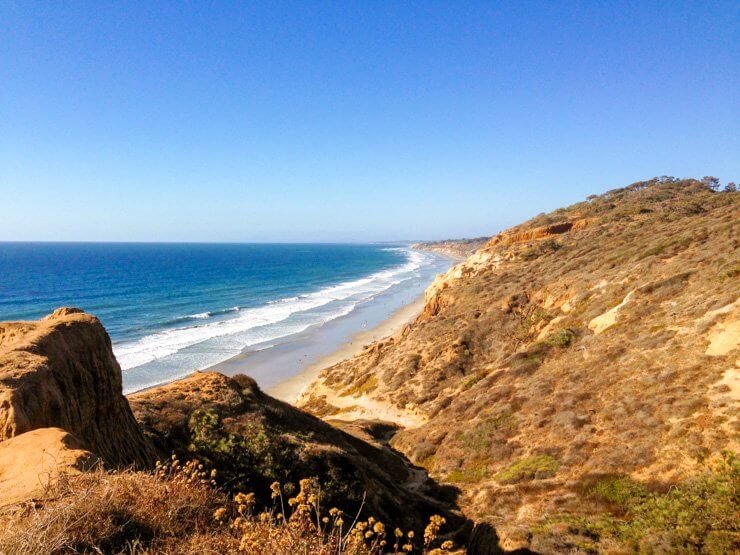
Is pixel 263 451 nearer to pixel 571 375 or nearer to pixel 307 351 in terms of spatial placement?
pixel 571 375

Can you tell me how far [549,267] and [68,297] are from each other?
81130 millimetres

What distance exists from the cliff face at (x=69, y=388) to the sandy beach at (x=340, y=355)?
83.0ft

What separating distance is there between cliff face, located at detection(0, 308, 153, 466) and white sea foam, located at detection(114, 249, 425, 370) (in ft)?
111

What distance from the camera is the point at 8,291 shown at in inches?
3359

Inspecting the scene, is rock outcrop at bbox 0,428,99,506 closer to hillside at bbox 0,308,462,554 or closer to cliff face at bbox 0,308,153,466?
hillside at bbox 0,308,462,554

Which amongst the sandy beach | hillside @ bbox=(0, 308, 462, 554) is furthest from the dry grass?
the sandy beach

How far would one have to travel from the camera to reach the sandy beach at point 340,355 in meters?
38.4

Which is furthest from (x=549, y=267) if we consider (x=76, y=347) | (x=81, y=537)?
(x=81, y=537)

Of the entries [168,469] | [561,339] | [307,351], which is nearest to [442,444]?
[561,339]

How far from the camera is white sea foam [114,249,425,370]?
46.7m

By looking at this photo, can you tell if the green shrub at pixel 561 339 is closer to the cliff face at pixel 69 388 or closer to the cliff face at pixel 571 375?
the cliff face at pixel 571 375

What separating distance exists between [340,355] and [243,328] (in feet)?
60.0

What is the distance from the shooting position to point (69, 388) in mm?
10242

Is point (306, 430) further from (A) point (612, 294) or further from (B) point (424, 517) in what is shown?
(A) point (612, 294)
